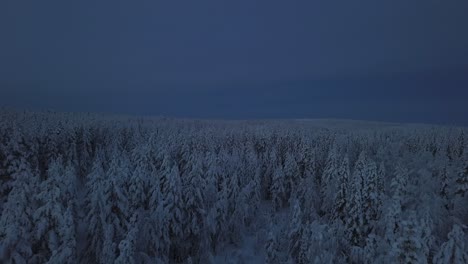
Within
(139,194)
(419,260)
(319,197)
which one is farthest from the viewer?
(319,197)

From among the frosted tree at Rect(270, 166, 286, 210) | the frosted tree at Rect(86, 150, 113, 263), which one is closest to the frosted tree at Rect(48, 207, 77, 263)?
the frosted tree at Rect(86, 150, 113, 263)

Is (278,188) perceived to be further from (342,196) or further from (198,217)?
(198,217)

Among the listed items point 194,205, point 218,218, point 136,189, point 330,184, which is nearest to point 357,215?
point 218,218

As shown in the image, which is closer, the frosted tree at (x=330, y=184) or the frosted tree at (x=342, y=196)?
the frosted tree at (x=342, y=196)

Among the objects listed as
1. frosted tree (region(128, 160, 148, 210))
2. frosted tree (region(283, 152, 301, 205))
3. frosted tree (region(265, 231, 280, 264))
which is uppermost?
frosted tree (region(128, 160, 148, 210))

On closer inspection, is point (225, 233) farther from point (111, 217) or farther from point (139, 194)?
point (111, 217)

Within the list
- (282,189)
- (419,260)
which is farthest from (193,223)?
(282,189)

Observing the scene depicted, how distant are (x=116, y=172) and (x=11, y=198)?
7.33m

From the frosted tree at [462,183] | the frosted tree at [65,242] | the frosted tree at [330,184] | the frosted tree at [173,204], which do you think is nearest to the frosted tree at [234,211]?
the frosted tree at [173,204]

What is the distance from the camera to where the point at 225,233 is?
3186 centimetres

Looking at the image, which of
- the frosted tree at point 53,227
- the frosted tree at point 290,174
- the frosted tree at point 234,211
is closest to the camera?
the frosted tree at point 53,227

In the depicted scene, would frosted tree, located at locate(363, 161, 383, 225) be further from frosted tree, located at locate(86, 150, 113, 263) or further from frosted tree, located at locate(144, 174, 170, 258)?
frosted tree, located at locate(86, 150, 113, 263)

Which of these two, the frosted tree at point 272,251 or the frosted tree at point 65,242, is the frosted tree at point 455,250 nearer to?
the frosted tree at point 272,251

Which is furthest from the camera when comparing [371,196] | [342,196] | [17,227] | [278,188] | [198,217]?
[278,188]
